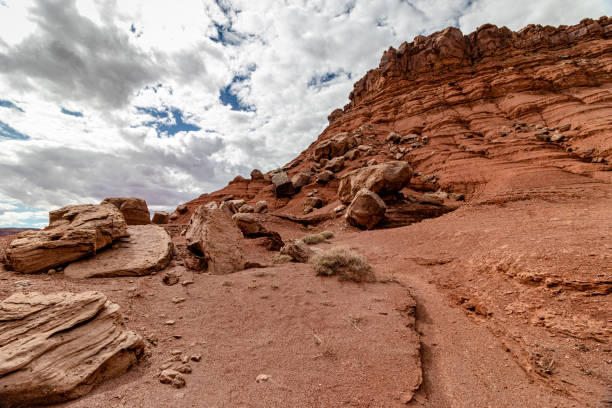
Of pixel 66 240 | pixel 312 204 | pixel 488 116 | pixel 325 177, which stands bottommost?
pixel 66 240

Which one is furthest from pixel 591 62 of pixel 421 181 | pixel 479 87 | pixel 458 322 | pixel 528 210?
pixel 458 322

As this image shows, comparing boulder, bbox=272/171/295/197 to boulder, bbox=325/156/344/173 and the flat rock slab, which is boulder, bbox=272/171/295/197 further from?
the flat rock slab

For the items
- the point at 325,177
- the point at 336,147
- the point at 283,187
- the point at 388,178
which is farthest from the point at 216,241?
the point at 336,147

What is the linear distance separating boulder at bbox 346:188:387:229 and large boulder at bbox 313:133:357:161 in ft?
58.6

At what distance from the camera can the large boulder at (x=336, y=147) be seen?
31328 mm

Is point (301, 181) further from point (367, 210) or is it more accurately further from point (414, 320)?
point (414, 320)

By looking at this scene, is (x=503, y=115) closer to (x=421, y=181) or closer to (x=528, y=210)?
(x=421, y=181)

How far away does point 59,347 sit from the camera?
2930mm

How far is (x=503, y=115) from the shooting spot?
2734 cm

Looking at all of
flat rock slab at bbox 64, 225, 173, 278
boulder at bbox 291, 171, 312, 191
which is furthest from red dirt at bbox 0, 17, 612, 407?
boulder at bbox 291, 171, 312, 191

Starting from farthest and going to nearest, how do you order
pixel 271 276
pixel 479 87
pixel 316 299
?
pixel 479 87 → pixel 271 276 → pixel 316 299

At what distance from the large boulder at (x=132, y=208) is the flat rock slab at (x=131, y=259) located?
22.8 feet

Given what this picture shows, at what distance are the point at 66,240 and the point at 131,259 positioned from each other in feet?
5.07

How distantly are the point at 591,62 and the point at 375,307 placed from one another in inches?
1674
